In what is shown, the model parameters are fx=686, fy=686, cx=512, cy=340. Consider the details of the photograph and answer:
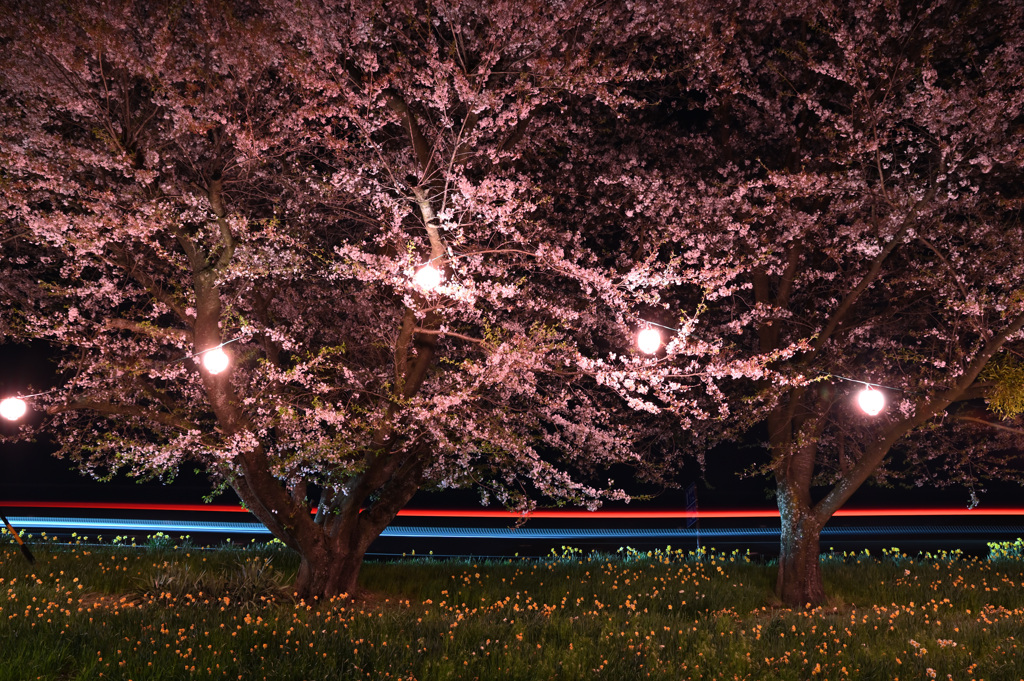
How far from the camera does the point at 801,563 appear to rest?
10.4 m

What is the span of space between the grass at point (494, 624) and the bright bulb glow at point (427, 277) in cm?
362

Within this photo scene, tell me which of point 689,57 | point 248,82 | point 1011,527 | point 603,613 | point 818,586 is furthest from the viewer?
point 1011,527

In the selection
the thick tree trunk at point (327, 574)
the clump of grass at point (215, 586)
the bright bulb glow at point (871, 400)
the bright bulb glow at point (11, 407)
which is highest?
the bright bulb glow at point (871, 400)

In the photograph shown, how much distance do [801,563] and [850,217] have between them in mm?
5210

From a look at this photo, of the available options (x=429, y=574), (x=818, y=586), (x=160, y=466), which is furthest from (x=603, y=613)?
(x=160, y=466)

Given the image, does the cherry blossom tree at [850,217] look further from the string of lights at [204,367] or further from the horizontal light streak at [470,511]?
the horizontal light streak at [470,511]

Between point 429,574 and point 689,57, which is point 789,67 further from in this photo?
point 429,574

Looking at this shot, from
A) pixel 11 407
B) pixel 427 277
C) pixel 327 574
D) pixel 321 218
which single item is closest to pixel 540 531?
pixel 327 574

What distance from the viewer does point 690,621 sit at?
8.59 meters

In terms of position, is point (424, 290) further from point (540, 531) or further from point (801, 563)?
point (540, 531)

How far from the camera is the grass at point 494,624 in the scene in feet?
20.7

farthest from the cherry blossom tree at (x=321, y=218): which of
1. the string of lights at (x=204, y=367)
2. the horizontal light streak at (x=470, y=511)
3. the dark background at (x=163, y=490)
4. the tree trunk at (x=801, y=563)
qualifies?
the dark background at (x=163, y=490)

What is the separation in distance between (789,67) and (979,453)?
6.88 m

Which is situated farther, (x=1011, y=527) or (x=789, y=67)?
(x=1011, y=527)
